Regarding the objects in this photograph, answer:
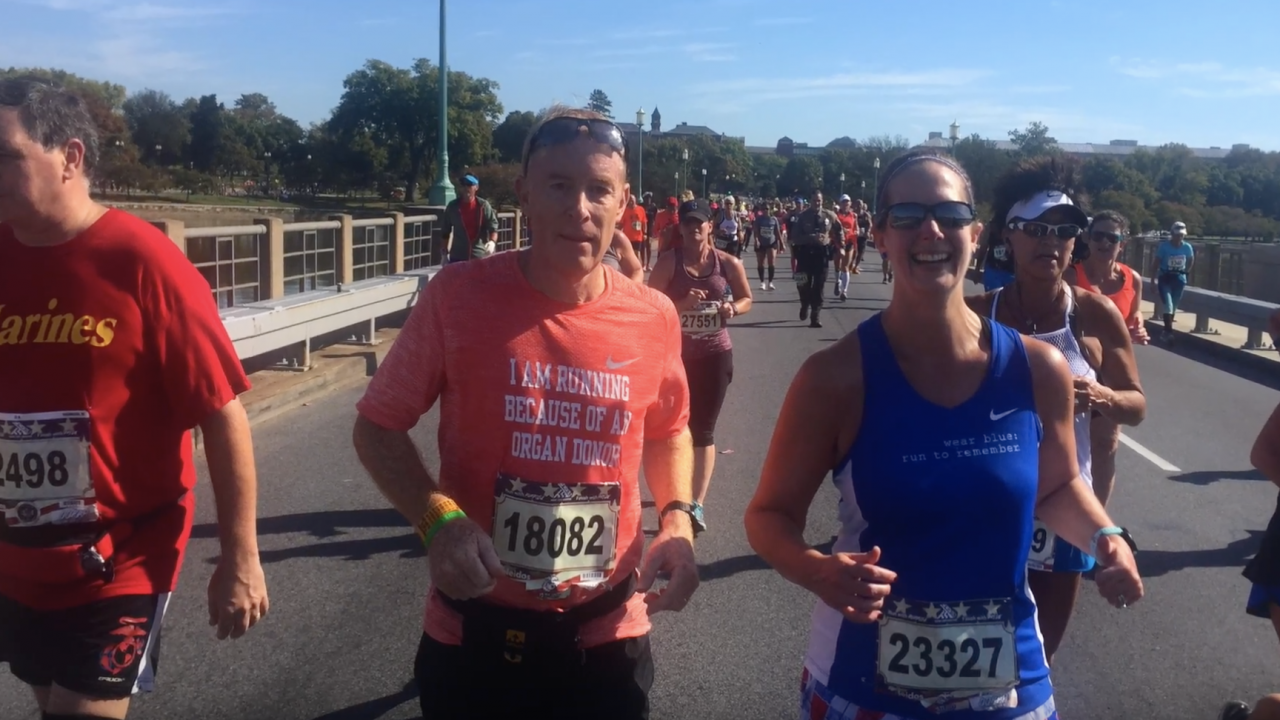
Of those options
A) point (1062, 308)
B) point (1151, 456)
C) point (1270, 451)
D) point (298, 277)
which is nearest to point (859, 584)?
point (1270, 451)

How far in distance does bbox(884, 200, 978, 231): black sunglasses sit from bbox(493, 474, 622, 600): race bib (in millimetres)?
931

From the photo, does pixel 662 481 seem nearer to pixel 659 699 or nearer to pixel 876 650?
pixel 876 650

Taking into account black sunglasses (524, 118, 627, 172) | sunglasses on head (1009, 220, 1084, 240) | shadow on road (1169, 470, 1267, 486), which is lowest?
shadow on road (1169, 470, 1267, 486)

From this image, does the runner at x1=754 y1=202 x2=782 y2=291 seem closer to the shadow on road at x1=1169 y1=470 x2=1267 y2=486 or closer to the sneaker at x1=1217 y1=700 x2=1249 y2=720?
the shadow on road at x1=1169 y1=470 x2=1267 y2=486

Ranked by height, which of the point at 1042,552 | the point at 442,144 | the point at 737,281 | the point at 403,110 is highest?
the point at 403,110

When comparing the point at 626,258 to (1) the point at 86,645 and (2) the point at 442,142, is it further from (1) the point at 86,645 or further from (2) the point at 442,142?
(2) the point at 442,142

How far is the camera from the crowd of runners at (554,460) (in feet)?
8.21

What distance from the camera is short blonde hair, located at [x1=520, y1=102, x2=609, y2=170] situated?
282 cm

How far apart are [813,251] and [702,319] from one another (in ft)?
38.4

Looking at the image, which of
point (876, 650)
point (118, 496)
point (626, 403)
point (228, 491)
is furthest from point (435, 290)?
point (876, 650)

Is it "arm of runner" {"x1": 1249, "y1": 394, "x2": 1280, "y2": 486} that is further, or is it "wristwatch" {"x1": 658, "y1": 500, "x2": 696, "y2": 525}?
"arm of runner" {"x1": 1249, "y1": 394, "x2": 1280, "y2": 486}

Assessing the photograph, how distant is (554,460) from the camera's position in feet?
8.59

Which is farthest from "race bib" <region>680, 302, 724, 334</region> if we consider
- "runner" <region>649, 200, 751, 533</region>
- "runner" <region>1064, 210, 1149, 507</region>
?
"runner" <region>1064, 210, 1149, 507</region>

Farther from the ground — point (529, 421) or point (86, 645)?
point (529, 421)
